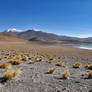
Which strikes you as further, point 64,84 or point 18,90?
point 64,84

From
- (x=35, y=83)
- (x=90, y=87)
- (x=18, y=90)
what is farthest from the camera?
(x=35, y=83)

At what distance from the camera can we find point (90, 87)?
16.9ft

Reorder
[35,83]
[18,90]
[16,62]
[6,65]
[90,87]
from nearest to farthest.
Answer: [18,90], [90,87], [35,83], [6,65], [16,62]

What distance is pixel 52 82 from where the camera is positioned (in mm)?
5699

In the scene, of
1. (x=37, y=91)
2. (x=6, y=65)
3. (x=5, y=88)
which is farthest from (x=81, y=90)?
(x=6, y=65)

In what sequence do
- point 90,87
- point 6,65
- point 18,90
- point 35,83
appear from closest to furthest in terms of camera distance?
point 18,90 < point 90,87 < point 35,83 < point 6,65

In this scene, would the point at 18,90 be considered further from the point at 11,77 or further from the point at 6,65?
the point at 6,65

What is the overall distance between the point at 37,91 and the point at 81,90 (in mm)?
1742

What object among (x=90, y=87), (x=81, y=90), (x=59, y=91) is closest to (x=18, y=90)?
(x=59, y=91)

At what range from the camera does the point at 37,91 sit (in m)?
4.71

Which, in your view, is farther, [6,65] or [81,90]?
[6,65]

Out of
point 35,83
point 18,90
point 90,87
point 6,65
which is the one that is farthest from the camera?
point 6,65

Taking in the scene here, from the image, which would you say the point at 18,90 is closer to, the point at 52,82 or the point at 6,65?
the point at 52,82

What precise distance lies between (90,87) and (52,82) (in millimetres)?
1673
